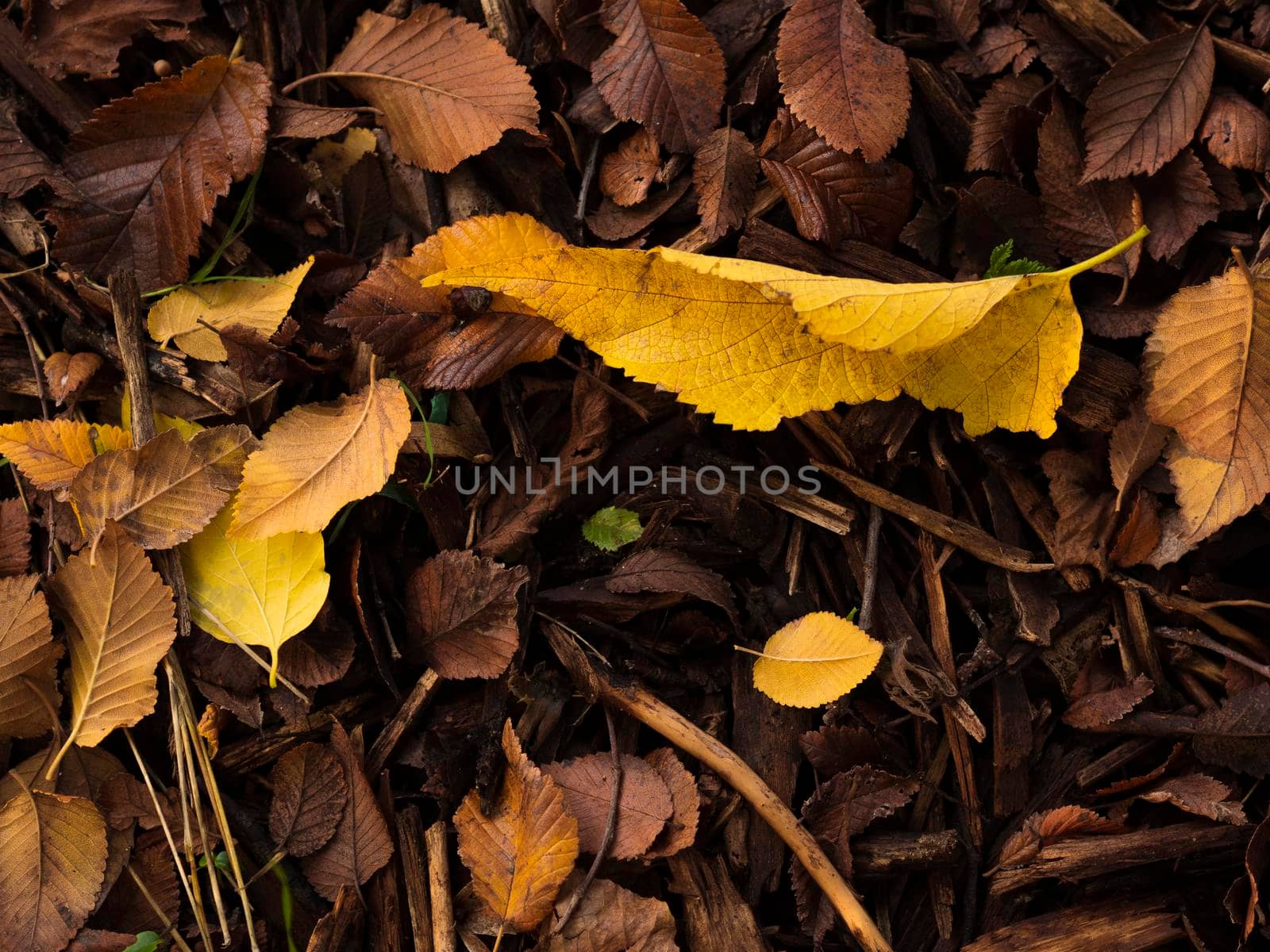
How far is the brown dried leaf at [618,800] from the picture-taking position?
4.80 feet

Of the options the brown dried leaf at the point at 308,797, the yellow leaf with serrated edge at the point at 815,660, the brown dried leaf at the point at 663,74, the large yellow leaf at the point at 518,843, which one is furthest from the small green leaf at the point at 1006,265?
the brown dried leaf at the point at 308,797

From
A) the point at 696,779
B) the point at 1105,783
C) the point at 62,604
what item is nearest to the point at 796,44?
the point at 696,779

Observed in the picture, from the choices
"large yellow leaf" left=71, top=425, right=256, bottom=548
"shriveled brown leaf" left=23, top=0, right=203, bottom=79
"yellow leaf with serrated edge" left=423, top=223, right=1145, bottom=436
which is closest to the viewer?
"yellow leaf with serrated edge" left=423, top=223, right=1145, bottom=436

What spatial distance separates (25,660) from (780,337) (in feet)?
4.21

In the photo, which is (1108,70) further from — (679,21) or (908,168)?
(679,21)

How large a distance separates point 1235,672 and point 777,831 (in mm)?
812

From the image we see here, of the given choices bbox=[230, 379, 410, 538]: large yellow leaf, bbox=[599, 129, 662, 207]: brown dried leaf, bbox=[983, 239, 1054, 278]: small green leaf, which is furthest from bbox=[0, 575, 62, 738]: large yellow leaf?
bbox=[983, 239, 1054, 278]: small green leaf

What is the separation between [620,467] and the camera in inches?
62.5

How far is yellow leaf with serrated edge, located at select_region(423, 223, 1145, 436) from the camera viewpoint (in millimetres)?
1336

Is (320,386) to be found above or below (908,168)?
below

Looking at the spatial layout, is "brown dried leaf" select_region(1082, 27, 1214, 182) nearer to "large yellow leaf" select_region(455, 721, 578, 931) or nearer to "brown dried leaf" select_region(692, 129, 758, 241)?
"brown dried leaf" select_region(692, 129, 758, 241)

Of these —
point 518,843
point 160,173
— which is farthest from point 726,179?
point 518,843

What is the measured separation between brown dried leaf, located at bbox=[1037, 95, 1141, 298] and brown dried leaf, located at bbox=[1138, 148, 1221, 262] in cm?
3

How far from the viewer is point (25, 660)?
1.45 metres
